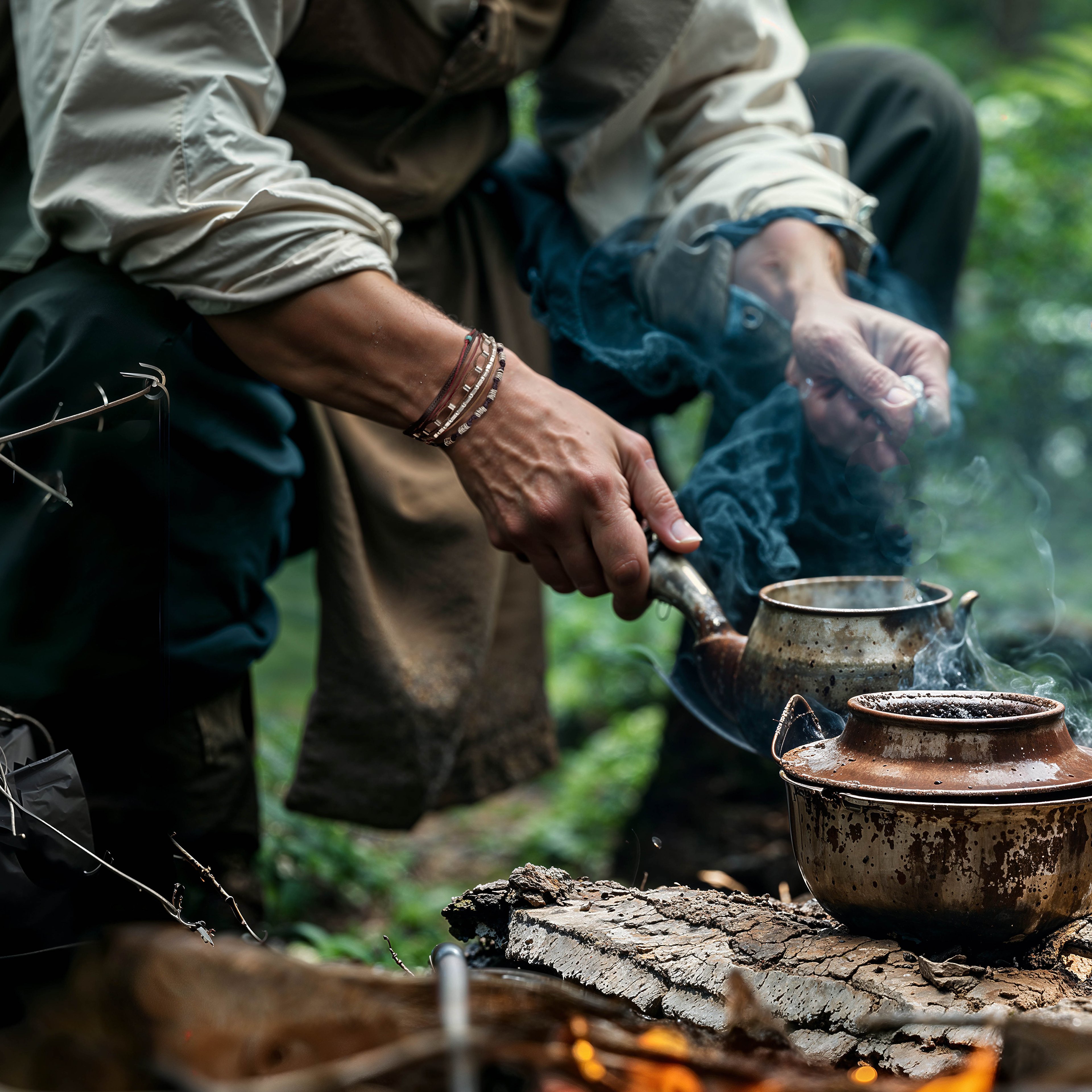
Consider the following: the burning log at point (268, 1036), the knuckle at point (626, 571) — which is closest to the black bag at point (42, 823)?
the burning log at point (268, 1036)

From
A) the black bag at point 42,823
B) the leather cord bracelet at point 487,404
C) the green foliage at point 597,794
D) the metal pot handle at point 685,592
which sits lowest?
the green foliage at point 597,794

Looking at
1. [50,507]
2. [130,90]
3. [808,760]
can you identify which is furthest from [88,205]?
[808,760]

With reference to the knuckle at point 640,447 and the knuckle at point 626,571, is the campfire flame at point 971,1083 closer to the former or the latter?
the knuckle at point 626,571

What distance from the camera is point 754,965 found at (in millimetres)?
1534

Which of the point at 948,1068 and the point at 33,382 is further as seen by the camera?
the point at 33,382

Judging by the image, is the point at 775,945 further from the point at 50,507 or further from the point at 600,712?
the point at 600,712

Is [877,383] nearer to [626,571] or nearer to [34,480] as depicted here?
[626,571]

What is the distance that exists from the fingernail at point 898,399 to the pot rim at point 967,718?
28.4 inches

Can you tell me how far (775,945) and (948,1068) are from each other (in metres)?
0.33

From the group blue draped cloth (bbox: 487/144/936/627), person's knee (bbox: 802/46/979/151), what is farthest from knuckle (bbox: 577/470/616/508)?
person's knee (bbox: 802/46/979/151)

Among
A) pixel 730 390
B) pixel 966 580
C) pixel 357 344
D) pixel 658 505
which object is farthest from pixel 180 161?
pixel 966 580

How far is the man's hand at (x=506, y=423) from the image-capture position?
1.95 metres

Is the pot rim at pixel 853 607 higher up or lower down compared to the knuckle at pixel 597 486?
lower down

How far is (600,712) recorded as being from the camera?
20.2 feet
